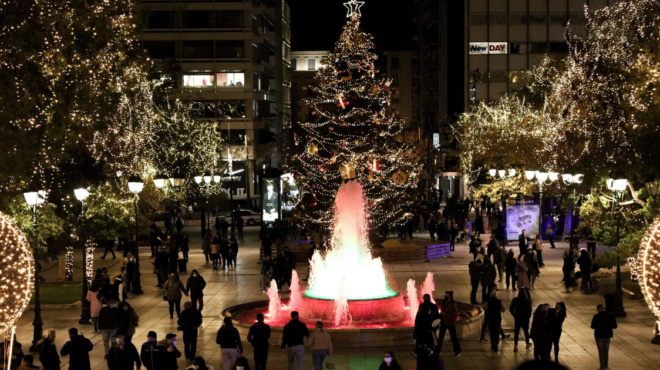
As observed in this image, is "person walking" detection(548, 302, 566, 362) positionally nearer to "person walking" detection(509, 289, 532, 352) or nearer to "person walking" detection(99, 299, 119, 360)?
"person walking" detection(509, 289, 532, 352)

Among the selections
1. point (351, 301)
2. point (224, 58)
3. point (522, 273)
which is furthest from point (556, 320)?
point (224, 58)

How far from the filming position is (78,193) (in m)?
26.8

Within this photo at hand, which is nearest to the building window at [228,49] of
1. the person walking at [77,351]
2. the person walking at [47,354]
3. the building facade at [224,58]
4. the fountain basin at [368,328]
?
the building facade at [224,58]

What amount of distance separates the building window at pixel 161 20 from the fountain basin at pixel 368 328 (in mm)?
62441

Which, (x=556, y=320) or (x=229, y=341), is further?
(x=556, y=320)

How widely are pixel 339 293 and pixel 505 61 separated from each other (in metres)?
63.1

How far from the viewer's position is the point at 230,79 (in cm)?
8675

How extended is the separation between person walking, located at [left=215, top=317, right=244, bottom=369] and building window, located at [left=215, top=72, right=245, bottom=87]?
6978 cm

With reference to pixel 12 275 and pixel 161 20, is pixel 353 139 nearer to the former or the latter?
pixel 12 275

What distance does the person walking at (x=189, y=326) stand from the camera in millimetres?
19938

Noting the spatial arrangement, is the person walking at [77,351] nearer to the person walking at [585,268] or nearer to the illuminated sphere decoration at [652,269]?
the illuminated sphere decoration at [652,269]

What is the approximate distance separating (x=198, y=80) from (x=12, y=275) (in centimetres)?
7416

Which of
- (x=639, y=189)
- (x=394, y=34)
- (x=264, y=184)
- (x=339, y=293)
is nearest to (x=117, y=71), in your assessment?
(x=339, y=293)

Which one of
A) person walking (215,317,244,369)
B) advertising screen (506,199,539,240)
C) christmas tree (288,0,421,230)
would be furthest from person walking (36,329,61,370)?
advertising screen (506,199,539,240)
